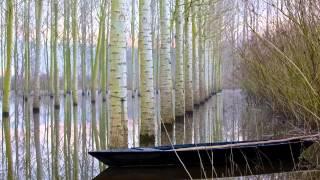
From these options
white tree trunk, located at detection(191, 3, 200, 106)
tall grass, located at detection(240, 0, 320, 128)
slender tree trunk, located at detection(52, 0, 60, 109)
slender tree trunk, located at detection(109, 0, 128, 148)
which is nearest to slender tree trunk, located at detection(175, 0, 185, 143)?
tall grass, located at detection(240, 0, 320, 128)

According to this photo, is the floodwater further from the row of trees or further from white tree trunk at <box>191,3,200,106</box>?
white tree trunk at <box>191,3,200,106</box>

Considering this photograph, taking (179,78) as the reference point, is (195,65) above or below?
above

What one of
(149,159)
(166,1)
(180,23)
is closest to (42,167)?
(149,159)

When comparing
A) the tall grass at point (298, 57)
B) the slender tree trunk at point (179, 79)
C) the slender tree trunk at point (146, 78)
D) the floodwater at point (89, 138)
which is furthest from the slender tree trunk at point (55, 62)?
the tall grass at point (298, 57)

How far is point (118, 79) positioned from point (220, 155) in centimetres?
254

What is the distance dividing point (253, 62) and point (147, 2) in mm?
4449

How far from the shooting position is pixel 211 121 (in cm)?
1485

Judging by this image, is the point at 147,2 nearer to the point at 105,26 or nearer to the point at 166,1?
the point at 166,1

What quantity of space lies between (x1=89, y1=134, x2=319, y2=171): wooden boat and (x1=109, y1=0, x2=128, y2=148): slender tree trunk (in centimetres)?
147

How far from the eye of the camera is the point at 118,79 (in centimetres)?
867

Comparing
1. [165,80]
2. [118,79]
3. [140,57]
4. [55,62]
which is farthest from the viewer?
[55,62]

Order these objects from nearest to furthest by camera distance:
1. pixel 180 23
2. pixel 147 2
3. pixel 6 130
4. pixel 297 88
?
pixel 297 88 < pixel 147 2 < pixel 6 130 < pixel 180 23

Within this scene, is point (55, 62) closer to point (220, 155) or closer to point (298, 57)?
point (220, 155)

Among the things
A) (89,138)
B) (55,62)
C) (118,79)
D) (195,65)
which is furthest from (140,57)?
(55,62)
